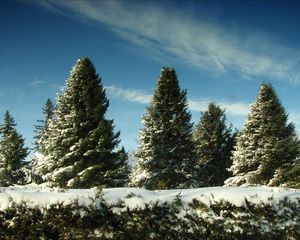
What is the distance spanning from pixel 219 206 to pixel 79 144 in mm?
18328

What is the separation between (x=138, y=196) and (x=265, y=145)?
927 inches

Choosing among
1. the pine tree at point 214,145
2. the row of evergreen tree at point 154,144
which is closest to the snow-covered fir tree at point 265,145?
the row of evergreen tree at point 154,144

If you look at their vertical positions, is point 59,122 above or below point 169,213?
above

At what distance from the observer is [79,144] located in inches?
1022

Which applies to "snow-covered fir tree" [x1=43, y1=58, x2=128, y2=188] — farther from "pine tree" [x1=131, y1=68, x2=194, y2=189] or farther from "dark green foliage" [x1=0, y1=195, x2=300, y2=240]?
"dark green foliage" [x1=0, y1=195, x2=300, y2=240]

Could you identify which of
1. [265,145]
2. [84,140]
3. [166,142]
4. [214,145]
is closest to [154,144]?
[166,142]

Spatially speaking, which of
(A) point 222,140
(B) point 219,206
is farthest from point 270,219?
(A) point 222,140

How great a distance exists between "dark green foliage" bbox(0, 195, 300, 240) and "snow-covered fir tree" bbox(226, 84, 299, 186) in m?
20.3

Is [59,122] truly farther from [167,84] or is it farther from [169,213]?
[169,213]

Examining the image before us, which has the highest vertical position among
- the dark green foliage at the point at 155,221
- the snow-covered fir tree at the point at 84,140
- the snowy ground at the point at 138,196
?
the snow-covered fir tree at the point at 84,140

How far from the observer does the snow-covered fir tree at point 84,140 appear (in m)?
25.7

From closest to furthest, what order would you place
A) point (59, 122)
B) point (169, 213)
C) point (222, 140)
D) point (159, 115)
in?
point (169, 213) < point (59, 122) < point (159, 115) < point (222, 140)

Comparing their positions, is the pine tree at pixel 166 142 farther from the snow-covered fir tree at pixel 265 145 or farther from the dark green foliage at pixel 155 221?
the dark green foliage at pixel 155 221

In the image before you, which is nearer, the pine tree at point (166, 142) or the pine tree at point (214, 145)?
the pine tree at point (166, 142)
